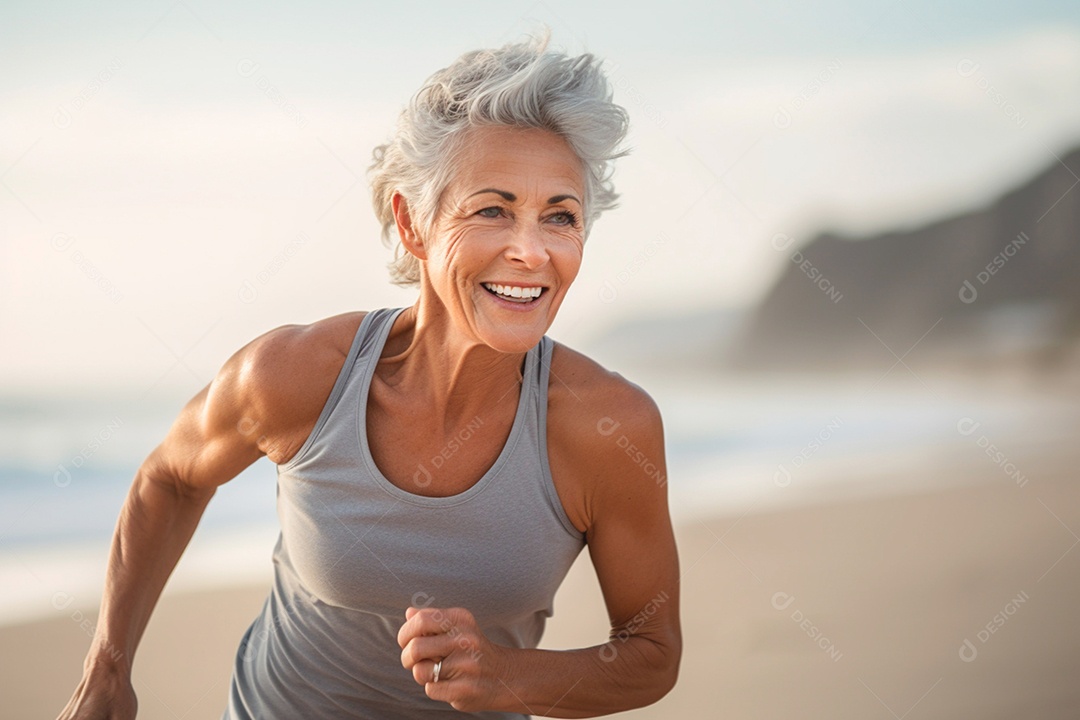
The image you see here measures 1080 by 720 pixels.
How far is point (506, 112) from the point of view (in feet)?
6.04

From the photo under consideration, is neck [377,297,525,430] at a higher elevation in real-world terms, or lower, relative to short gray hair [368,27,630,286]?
lower

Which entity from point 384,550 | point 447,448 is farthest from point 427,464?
point 384,550

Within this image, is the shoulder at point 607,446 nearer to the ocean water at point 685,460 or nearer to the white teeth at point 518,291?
the white teeth at point 518,291

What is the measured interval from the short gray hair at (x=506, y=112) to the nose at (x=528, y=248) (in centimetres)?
17

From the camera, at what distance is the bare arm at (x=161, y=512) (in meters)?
1.98

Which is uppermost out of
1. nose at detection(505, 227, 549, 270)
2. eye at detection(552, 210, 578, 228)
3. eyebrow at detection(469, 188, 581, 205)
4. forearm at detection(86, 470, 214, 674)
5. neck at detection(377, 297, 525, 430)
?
eyebrow at detection(469, 188, 581, 205)

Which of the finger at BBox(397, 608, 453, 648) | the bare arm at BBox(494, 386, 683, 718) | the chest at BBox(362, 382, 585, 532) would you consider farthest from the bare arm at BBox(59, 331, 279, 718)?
the bare arm at BBox(494, 386, 683, 718)

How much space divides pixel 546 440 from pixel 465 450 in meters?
0.17

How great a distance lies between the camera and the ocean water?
6105mm

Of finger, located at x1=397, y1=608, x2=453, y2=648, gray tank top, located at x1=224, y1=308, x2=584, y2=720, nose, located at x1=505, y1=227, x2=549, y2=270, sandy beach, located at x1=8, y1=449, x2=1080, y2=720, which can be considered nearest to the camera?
finger, located at x1=397, y1=608, x2=453, y2=648

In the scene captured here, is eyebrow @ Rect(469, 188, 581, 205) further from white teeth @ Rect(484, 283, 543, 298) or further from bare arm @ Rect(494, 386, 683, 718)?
bare arm @ Rect(494, 386, 683, 718)

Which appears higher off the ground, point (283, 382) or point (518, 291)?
point (518, 291)

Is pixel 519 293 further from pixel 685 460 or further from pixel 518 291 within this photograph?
pixel 685 460

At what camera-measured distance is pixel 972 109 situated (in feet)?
41.9
